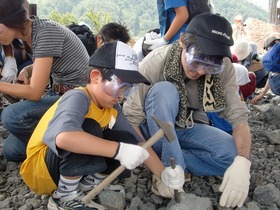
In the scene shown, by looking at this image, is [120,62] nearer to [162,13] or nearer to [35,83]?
[35,83]

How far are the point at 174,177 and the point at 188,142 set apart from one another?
0.45 m

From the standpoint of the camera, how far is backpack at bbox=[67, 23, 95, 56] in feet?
12.2

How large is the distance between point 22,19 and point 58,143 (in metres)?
1.01

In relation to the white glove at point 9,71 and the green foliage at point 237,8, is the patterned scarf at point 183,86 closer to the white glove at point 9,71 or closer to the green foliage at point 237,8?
the white glove at point 9,71

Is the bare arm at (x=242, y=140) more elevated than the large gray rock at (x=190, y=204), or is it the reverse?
the bare arm at (x=242, y=140)

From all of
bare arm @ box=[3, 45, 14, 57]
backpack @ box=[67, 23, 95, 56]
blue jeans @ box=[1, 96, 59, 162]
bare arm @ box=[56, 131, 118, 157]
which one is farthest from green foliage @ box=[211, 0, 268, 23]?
bare arm @ box=[56, 131, 118, 157]

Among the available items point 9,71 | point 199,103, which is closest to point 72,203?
point 199,103

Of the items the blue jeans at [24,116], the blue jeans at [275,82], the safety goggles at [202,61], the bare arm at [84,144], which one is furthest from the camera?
the blue jeans at [275,82]

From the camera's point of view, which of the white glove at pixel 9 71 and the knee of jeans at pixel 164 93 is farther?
the white glove at pixel 9 71

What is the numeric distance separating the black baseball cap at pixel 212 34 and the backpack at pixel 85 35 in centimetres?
175

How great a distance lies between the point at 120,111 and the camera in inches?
86.8

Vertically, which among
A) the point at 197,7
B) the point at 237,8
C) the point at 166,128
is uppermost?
the point at 197,7

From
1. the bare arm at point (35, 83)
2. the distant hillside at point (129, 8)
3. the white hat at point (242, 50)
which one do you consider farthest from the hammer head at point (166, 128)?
the distant hillside at point (129, 8)

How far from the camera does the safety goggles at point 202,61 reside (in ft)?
6.98
